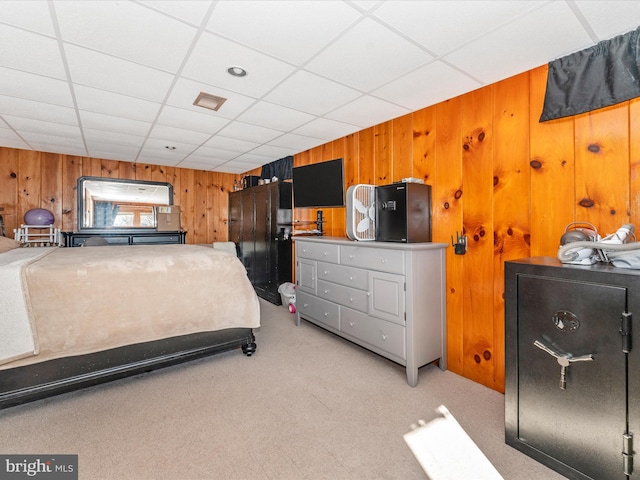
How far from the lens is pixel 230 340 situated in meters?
2.65

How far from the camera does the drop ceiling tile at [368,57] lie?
5.61ft

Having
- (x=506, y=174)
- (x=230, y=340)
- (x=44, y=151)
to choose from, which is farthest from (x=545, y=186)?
(x=44, y=151)

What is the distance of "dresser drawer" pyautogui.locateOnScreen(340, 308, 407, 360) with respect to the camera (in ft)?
7.48

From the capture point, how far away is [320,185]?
12.3 ft

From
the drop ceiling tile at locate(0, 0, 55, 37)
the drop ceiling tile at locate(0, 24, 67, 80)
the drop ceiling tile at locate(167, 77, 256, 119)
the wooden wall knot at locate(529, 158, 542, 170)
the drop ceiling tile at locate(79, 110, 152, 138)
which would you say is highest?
the drop ceiling tile at locate(79, 110, 152, 138)

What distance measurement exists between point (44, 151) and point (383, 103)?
500 cm

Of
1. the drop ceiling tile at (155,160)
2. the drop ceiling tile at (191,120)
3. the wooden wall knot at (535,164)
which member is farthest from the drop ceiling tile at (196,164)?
the wooden wall knot at (535,164)

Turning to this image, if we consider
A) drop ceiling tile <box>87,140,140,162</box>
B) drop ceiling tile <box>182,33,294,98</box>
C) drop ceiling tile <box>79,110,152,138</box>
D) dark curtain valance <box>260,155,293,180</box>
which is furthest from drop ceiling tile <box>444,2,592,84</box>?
drop ceiling tile <box>87,140,140,162</box>

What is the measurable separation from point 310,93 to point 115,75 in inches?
56.9

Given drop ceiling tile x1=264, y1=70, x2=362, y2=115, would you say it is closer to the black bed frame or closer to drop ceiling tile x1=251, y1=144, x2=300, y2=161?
drop ceiling tile x1=251, y1=144, x2=300, y2=161

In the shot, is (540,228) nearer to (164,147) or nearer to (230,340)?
(230,340)

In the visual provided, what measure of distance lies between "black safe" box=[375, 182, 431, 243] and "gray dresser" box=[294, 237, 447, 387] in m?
0.16

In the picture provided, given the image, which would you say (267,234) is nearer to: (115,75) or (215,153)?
(215,153)

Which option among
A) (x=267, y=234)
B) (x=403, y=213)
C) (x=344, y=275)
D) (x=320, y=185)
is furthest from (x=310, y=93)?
(x=267, y=234)
